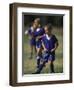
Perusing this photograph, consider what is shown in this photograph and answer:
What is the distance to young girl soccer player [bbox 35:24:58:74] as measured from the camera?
5.97ft

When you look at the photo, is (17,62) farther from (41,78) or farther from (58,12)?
(58,12)

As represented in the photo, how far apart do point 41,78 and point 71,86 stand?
0.77ft

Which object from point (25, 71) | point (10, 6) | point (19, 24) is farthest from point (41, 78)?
point (10, 6)

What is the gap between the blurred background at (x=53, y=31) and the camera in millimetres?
1765

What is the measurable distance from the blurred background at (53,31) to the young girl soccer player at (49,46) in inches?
1.0

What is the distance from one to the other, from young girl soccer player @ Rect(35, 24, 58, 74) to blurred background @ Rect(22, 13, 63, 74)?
1.0 inches

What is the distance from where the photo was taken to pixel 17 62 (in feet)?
5.69

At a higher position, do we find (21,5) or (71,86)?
(21,5)

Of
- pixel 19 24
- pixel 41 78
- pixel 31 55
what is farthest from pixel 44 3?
pixel 41 78

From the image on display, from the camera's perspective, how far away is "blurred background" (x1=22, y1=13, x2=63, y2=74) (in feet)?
5.79

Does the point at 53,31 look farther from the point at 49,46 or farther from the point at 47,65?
the point at 47,65

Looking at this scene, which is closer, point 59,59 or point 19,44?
point 19,44

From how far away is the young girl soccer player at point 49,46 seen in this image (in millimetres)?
1820

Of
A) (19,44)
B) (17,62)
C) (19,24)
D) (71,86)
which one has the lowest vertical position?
(71,86)
